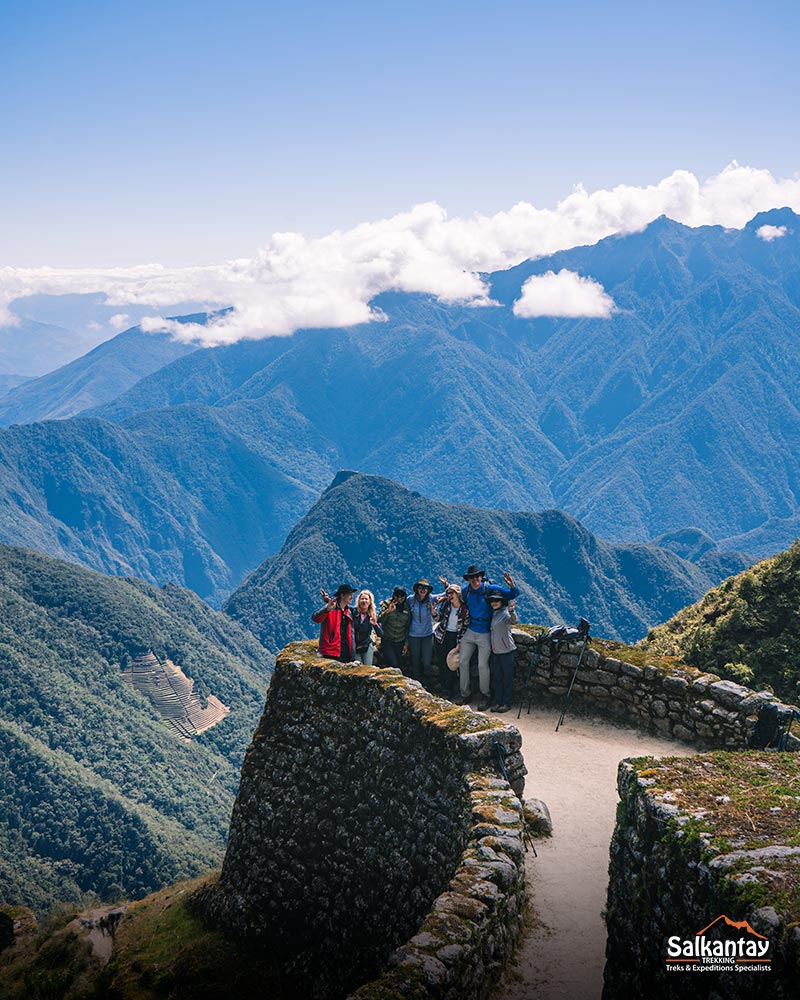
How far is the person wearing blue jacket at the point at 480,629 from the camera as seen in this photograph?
765 inches

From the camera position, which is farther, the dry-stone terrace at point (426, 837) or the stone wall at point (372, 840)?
the stone wall at point (372, 840)

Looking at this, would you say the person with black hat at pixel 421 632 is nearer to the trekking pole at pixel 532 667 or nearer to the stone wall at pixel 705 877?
the trekking pole at pixel 532 667

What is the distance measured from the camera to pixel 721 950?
8.17 metres

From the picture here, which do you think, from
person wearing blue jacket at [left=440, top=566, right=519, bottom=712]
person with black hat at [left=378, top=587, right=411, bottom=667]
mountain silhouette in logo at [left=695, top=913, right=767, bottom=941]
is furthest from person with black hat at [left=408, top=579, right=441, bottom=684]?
mountain silhouette in logo at [left=695, top=913, right=767, bottom=941]

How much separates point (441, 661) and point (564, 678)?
2927 mm

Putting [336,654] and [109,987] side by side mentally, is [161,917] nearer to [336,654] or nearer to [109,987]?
[109,987]

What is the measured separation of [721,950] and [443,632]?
1244cm

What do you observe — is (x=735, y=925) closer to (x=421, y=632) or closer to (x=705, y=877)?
(x=705, y=877)

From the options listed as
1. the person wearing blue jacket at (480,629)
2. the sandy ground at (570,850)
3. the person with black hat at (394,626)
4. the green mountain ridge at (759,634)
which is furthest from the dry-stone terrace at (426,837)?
the green mountain ridge at (759,634)

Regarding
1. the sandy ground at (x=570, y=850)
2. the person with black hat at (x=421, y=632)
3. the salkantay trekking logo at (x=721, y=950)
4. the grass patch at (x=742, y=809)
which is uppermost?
the person with black hat at (x=421, y=632)

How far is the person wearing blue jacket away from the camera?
19438 mm

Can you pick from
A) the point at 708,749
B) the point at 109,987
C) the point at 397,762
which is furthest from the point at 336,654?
the point at 109,987

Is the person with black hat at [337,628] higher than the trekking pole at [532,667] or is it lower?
higher

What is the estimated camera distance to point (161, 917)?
21.3 m
